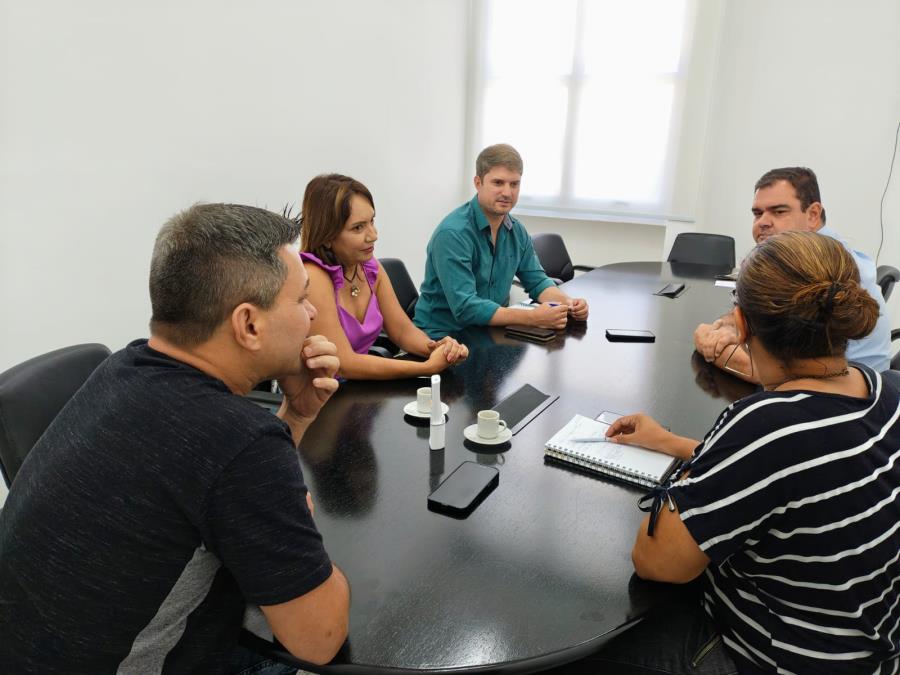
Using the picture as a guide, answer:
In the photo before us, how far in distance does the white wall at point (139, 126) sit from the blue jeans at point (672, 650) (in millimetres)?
2232

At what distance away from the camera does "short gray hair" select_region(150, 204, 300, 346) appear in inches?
35.0

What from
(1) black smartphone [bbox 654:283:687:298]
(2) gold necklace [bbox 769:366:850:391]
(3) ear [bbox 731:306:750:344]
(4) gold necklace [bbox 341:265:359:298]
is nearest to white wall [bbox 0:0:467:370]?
(4) gold necklace [bbox 341:265:359:298]

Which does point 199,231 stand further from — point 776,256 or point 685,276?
point 685,276

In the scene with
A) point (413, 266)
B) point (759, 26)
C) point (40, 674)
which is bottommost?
point (413, 266)

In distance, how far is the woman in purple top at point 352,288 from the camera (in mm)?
1850

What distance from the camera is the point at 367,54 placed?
3.95m

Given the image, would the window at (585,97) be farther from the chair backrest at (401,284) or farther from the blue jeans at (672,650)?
the blue jeans at (672,650)

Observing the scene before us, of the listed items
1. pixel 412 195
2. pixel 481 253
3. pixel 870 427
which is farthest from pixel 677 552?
pixel 412 195

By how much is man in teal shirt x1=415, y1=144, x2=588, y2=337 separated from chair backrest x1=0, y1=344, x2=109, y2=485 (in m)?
1.38

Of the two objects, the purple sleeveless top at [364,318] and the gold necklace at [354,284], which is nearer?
the purple sleeveless top at [364,318]

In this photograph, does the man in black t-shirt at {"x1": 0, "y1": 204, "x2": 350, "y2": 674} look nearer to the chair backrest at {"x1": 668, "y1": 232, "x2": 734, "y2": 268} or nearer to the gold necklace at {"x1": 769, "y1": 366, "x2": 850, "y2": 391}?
the gold necklace at {"x1": 769, "y1": 366, "x2": 850, "y2": 391}

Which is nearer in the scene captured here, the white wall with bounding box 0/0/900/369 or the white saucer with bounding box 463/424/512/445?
the white saucer with bounding box 463/424/512/445

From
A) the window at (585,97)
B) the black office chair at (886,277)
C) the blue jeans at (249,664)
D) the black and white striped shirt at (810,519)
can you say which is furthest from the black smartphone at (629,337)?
the window at (585,97)

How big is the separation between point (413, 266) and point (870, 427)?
4.11m
